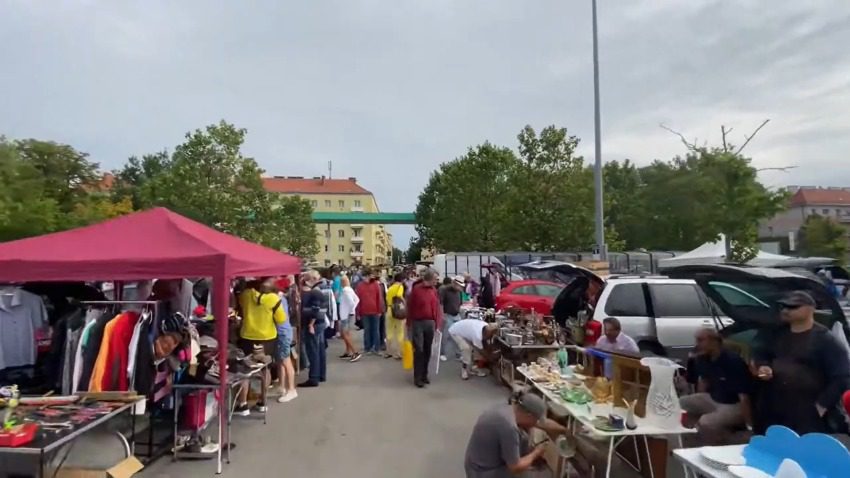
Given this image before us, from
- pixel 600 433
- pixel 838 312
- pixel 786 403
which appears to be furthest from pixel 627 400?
pixel 838 312

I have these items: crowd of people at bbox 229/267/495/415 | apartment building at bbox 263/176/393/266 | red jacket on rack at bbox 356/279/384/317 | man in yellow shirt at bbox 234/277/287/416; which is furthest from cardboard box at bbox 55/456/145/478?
apartment building at bbox 263/176/393/266

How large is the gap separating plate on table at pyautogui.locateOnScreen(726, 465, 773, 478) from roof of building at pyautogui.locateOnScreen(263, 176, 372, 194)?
358 feet

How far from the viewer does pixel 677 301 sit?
29.1 feet

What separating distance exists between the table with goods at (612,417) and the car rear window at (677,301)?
3277mm

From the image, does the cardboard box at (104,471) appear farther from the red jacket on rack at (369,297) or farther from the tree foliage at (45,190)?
the tree foliage at (45,190)

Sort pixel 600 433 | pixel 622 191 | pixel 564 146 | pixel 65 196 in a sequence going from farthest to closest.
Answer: pixel 622 191
pixel 65 196
pixel 564 146
pixel 600 433

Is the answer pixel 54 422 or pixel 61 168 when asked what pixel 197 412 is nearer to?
pixel 54 422

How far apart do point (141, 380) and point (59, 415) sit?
3.36ft

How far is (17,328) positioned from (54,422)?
8.97 ft

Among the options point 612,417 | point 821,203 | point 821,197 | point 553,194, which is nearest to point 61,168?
point 553,194

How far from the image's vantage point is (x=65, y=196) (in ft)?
120

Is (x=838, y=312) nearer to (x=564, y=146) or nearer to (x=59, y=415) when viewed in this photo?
(x=59, y=415)

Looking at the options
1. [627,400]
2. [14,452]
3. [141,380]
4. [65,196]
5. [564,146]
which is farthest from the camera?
[65,196]

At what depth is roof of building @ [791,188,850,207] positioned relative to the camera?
3730 inches
